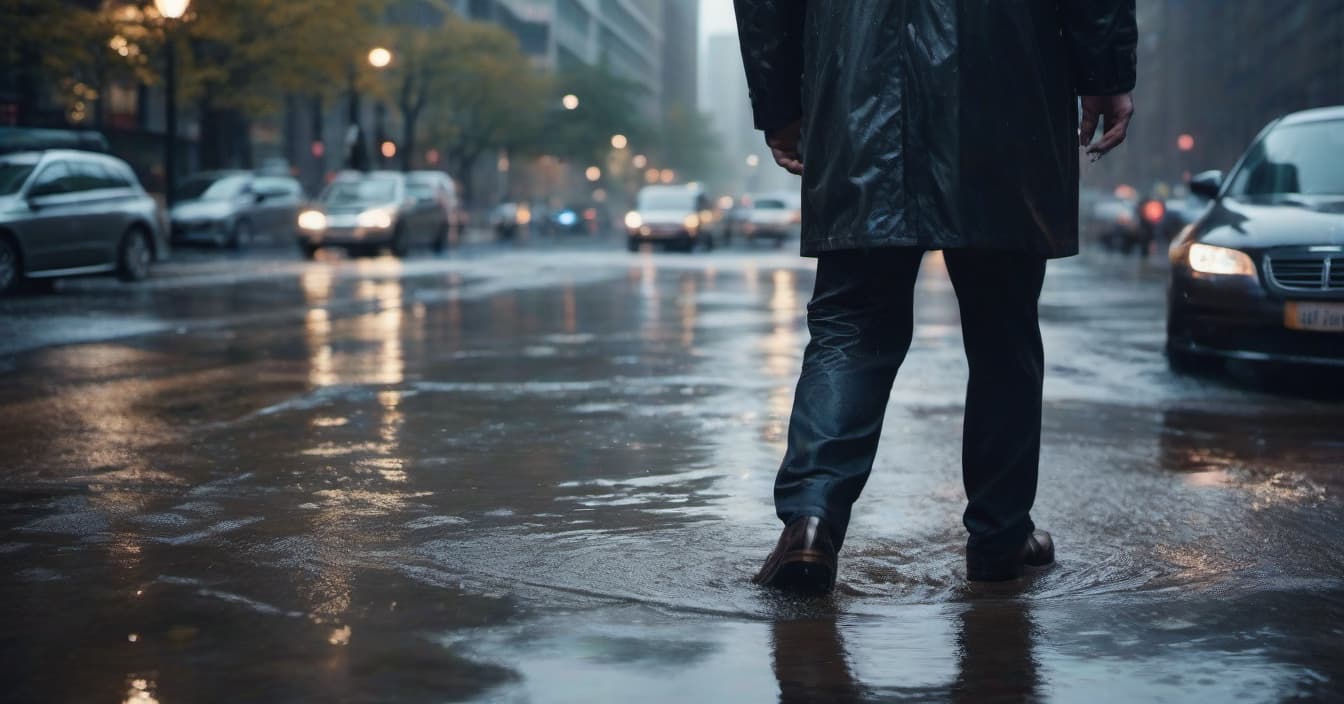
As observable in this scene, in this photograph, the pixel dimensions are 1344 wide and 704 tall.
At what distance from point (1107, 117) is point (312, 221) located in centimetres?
3079

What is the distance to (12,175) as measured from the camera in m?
19.3

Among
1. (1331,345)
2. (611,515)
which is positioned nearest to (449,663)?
(611,515)

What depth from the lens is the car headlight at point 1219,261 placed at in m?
9.44

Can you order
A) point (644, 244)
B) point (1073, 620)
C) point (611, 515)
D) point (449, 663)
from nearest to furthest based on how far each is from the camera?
point (449, 663)
point (1073, 620)
point (611, 515)
point (644, 244)

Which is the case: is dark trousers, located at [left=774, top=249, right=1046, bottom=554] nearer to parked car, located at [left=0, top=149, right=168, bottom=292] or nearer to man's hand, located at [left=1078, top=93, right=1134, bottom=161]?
man's hand, located at [left=1078, top=93, right=1134, bottom=161]

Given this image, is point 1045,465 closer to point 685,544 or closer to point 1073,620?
point 685,544

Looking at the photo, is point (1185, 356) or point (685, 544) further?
point (1185, 356)

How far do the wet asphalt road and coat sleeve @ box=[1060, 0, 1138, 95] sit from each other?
3.56ft

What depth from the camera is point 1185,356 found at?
391 inches

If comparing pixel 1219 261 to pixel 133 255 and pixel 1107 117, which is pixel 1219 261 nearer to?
pixel 1107 117

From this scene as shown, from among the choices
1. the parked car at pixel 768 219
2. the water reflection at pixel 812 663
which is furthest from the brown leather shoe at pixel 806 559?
the parked car at pixel 768 219

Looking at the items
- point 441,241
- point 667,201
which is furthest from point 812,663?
point 667,201

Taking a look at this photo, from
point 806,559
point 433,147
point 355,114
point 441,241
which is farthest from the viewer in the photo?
point 433,147

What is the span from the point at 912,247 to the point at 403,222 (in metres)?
31.9
